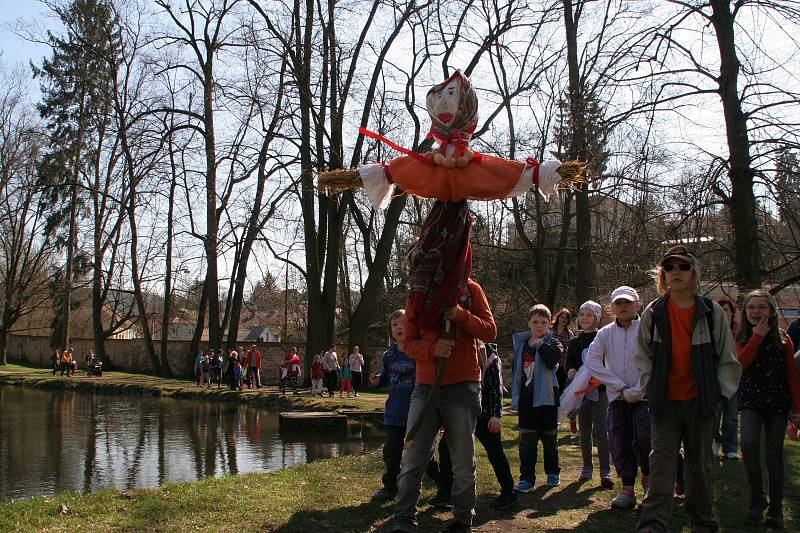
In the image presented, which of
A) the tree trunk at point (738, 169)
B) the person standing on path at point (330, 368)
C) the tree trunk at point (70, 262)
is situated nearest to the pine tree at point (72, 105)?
the tree trunk at point (70, 262)

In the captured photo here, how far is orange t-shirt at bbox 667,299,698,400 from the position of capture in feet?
14.9

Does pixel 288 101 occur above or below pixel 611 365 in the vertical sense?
above

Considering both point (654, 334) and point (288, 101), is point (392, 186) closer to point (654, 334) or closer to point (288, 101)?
point (654, 334)

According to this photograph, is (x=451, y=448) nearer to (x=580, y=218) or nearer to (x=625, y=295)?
(x=625, y=295)

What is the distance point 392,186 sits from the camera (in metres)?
5.10

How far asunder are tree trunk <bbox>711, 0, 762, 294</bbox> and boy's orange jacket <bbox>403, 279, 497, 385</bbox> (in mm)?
5270

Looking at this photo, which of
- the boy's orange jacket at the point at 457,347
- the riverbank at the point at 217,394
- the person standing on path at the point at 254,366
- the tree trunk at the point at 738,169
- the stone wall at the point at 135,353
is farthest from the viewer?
the stone wall at the point at 135,353

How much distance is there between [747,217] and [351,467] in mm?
5737

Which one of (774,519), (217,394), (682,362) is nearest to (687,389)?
(682,362)

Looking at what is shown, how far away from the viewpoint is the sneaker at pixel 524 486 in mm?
6420

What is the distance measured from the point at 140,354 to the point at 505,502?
121ft

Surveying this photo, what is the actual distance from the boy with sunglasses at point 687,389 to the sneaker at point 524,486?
191cm

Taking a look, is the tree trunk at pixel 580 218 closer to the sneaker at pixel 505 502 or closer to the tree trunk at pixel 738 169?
the tree trunk at pixel 738 169

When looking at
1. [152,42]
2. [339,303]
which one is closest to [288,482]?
[152,42]
